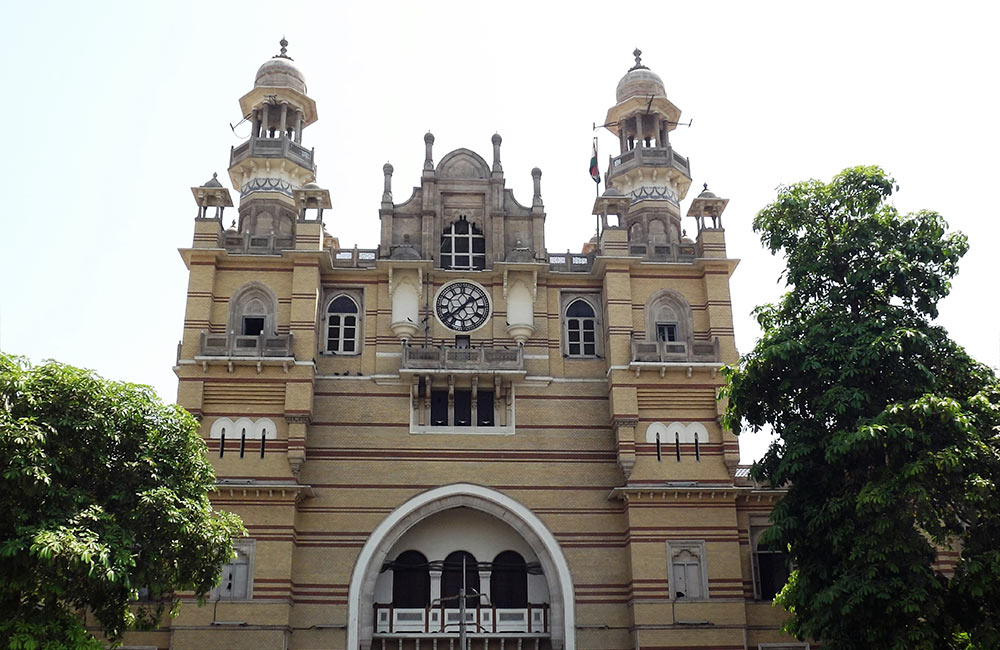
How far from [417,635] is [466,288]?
10.9 metres

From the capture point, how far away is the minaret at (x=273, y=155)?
3341cm

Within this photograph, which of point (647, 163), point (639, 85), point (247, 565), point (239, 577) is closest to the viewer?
point (239, 577)

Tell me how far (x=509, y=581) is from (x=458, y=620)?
216cm

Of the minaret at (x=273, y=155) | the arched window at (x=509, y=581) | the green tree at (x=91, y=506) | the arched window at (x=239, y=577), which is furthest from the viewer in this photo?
the minaret at (x=273, y=155)

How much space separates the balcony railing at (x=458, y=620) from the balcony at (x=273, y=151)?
15412mm

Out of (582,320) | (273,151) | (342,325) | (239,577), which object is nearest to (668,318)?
(582,320)

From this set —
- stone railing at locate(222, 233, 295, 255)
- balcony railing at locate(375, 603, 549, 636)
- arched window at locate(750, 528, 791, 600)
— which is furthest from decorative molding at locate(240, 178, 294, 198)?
arched window at locate(750, 528, 791, 600)

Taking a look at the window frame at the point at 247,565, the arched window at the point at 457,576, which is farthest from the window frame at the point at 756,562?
the window frame at the point at 247,565

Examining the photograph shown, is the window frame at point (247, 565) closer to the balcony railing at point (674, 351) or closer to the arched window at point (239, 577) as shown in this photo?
the arched window at point (239, 577)

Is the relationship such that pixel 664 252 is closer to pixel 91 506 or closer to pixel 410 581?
pixel 410 581

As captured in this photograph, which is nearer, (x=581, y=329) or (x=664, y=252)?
(x=581, y=329)

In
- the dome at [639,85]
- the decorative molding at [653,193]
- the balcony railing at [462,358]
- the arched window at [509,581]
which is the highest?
the dome at [639,85]

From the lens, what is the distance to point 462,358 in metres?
30.0

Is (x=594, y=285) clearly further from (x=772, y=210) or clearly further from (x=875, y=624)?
(x=875, y=624)
